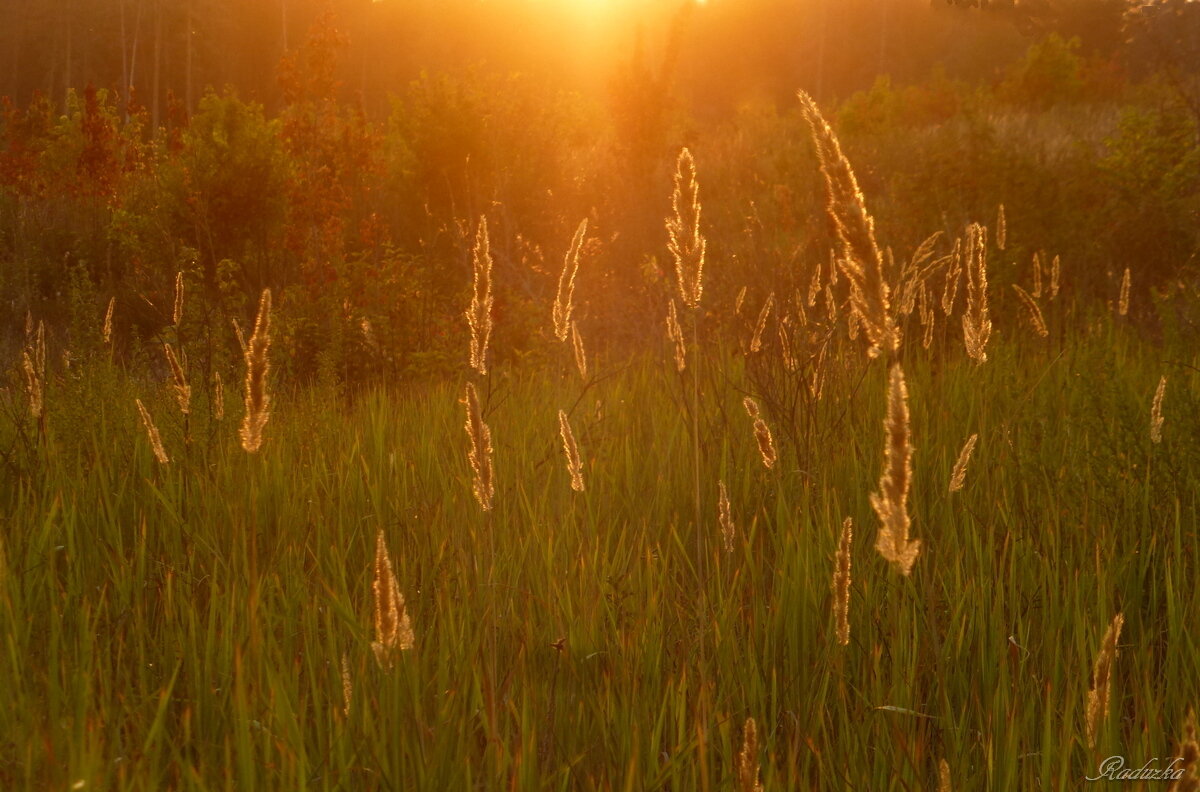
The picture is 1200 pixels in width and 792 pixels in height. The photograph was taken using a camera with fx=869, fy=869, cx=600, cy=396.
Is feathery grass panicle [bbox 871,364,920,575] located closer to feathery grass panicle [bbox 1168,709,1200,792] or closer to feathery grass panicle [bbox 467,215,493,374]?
feathery grass panicle [bbox 1168,709,1200,792]

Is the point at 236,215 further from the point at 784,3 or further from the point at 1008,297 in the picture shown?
the point at 784,3

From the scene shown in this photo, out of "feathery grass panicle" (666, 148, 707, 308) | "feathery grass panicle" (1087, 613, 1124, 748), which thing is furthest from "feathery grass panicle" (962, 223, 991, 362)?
"feathery grass panicle" (1087, 613, 1124, 748)

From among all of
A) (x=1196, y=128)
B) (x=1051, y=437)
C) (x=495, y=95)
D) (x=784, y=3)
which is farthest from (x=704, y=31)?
(x=1051, y=437)

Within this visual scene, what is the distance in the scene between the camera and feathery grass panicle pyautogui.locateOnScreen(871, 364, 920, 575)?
3.00 feet

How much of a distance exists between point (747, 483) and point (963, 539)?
639mm

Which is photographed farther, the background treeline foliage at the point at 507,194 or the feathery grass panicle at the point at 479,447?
the background treeline foliage at the point at 507,194

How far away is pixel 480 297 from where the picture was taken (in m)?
1.43

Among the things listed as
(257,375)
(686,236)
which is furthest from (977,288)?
(257,375)

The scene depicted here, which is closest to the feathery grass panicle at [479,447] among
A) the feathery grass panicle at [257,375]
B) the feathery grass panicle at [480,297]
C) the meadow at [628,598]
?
the meadow at [628,598]

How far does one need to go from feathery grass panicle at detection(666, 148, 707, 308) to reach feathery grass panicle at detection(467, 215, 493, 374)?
0.30m

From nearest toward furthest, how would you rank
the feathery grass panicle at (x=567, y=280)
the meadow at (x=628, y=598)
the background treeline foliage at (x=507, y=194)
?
1. the meadow at (x=628, y=598)
2. the feathery grass panicle at (x=567, y=280)
3. the background treeline foliage at (x=507, y=194)

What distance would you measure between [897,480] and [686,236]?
0.60 metres

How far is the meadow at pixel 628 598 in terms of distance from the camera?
134 centimetres

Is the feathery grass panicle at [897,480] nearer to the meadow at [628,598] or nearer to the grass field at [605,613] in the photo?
the meadow at [628,598]
